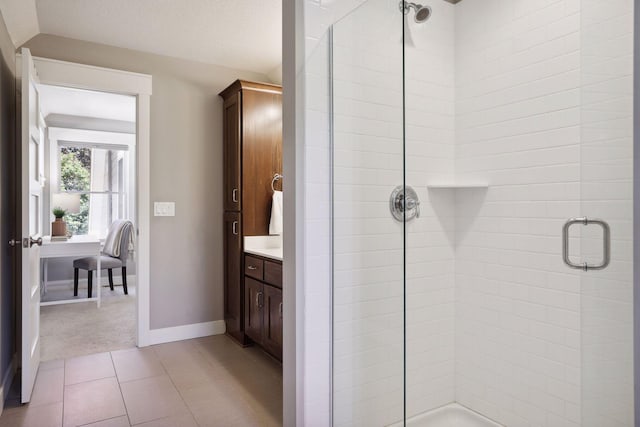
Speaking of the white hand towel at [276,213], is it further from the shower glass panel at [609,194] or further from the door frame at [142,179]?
the shower glass panel at [609,194]

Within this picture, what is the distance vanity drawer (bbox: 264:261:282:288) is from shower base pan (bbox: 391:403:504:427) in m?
1.17

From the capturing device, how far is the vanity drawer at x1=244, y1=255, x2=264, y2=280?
3.02 meters

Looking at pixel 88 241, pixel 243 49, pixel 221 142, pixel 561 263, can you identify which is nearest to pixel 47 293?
pixel 88 241

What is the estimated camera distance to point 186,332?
3555mm

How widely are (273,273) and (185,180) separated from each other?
130cm

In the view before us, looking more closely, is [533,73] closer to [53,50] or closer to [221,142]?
[221,142]

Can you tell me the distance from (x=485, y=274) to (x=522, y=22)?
1.18 metres

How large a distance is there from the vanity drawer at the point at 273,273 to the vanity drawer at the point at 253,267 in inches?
3.1

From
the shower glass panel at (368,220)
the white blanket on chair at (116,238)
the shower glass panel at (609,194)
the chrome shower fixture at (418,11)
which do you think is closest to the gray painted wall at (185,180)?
the white blanket on chair at (116,238)

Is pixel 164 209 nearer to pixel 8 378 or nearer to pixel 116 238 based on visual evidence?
pixel 8 378

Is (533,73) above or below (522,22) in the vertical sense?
below

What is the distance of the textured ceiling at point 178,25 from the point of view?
105 inches

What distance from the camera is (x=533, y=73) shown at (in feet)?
6.11

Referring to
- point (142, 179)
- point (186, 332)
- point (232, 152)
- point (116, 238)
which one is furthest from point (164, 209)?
point (116, 238)
